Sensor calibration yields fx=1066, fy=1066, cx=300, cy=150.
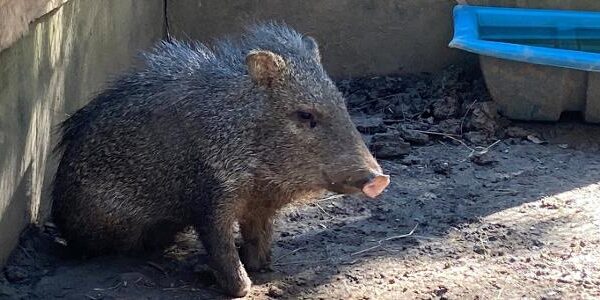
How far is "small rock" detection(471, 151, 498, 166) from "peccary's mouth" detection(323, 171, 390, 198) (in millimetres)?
1833

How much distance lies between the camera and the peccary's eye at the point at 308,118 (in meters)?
4.26

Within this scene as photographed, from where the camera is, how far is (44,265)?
4.42 metres

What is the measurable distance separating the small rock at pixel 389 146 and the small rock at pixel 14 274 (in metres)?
2.29

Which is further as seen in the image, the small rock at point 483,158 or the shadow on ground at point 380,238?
the small rock at point 483,158

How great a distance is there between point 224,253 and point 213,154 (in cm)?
39

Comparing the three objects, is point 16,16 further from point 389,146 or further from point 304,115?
point 389,146

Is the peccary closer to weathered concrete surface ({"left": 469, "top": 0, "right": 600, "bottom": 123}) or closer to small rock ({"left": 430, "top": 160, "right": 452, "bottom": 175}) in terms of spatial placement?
small rock ({"left": 430, "top": 160, "right": 452, "bottom": 175})

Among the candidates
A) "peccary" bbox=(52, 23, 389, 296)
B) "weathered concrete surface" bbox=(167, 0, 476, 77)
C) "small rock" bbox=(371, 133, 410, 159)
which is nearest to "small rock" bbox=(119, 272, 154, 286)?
"peccary" bbox=(52, 23, 389, 296)

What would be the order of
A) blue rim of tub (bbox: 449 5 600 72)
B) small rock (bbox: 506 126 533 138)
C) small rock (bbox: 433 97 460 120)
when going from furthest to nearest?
small rock (bbox: 433 97 460 120)
small rock (bbox: 506 126 533 138)
blue rim of tub (bbox: 449 5 600 72)

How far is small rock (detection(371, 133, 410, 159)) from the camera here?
5887 mm

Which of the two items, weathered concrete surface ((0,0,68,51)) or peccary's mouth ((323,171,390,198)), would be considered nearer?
weathered concrete surface ((0,0,68,51))

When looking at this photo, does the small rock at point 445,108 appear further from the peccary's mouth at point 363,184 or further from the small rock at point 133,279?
the small rock at point 133,279

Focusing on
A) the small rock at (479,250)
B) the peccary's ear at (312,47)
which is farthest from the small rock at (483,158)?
the peccary's ear at (312,47)

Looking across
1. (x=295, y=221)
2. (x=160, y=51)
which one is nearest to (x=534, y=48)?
(x=295, y=221)
